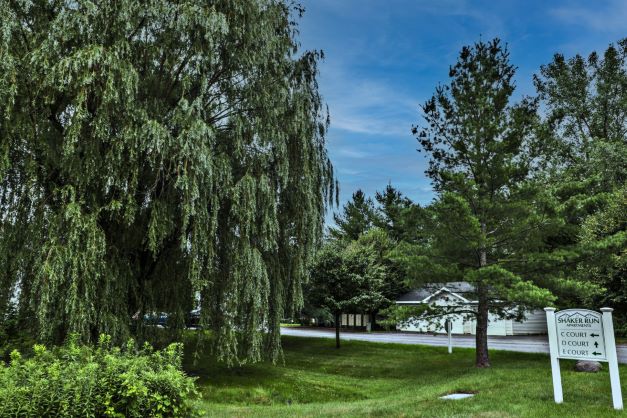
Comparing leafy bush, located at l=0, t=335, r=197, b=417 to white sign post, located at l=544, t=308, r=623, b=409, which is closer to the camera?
leafy bush, located at l=0, t=335, r=197, b=417

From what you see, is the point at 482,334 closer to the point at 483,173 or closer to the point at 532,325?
the point at 483,173

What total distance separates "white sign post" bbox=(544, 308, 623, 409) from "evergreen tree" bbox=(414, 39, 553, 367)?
4.75m

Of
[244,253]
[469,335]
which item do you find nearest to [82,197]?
[244,253]

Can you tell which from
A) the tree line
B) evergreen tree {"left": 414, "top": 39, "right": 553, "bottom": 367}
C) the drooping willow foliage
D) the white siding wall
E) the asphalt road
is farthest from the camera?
the white siding wall

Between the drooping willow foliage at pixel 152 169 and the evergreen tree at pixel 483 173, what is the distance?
4.16 metres

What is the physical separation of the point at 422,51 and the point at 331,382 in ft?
35.7

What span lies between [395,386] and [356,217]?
36444 mm

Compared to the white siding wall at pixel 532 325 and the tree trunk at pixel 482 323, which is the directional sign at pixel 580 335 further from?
the white siding wall at pixel 532 325

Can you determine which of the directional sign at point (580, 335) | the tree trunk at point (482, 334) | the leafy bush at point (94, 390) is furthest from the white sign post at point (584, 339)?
the leafy bush at point (94, 390)

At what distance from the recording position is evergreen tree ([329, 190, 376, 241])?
47.9 meters

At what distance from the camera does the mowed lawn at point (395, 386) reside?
24.7ft

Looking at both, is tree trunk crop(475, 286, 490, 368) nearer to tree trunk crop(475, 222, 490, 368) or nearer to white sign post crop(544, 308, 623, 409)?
tree trunk crop(475, 222, 490, 368)

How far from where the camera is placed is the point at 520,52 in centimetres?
1470

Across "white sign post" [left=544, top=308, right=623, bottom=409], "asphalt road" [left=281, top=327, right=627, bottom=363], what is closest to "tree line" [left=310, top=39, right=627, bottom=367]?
"white sign post" [left=544, top=308, right=623, bottom=409]
